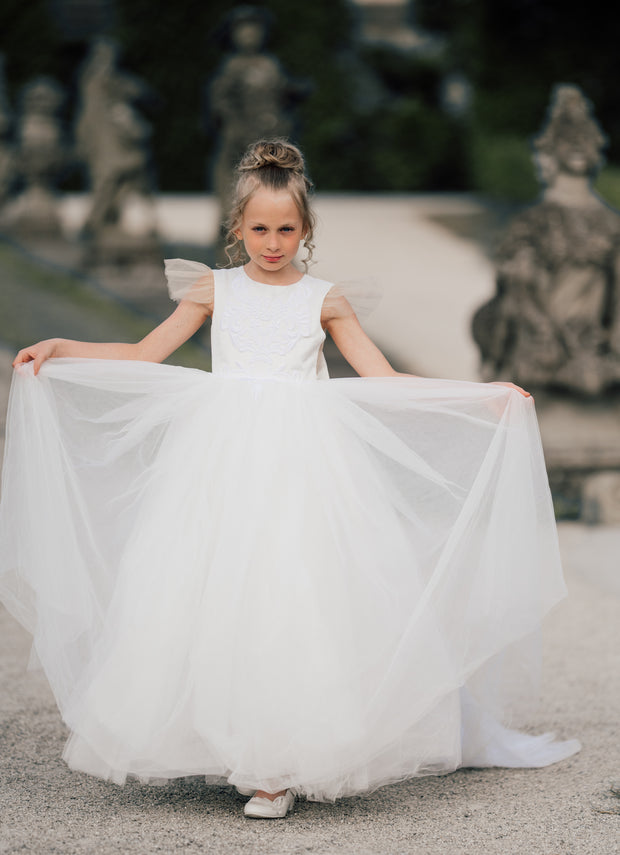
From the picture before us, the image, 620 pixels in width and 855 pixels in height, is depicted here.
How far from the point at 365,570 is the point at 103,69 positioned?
930 cm

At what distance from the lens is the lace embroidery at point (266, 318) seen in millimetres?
3039

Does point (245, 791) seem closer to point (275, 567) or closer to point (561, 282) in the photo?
point (275, 567)

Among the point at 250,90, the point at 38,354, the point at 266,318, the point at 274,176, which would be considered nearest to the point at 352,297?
the point at 266,318

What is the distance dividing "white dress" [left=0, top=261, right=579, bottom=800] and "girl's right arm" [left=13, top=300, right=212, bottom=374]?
4 cm

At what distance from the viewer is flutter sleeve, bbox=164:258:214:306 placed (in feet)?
10.2

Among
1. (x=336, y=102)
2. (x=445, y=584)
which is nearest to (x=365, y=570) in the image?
(x=445, y=584)

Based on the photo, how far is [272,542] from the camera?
284 centimetres

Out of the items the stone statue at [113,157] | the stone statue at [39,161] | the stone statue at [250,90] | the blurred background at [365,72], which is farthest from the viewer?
the blurred background at [365,72]

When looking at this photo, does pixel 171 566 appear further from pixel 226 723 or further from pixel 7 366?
pixel 7 366

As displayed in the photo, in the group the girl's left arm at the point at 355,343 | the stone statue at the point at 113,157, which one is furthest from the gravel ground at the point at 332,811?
the stone statue at the point at 113,157

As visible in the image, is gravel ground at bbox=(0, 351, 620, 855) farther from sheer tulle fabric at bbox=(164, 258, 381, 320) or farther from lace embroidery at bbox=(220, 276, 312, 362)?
sheer tulle fabric at bbox=(164, 258, 381, 320)

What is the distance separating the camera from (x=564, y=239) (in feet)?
21.5

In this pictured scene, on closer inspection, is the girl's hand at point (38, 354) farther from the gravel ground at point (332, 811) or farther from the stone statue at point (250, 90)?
the stone statue at point (250, 90)

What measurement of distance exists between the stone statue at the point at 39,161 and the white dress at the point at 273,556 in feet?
33.9
